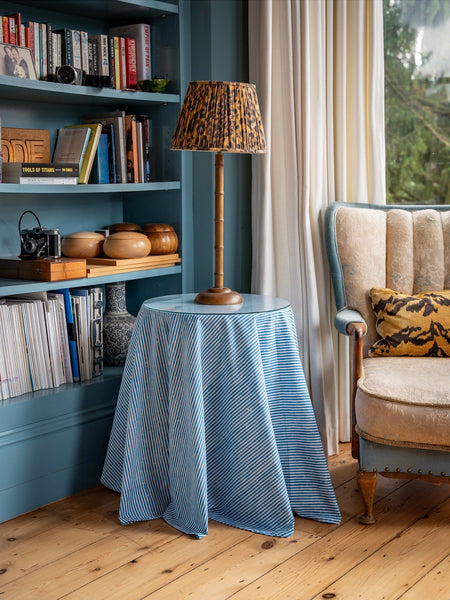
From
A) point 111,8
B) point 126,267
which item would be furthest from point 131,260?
point 111,8

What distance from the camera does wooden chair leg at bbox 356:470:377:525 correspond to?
225 centimetres

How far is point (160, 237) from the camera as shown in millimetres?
2771

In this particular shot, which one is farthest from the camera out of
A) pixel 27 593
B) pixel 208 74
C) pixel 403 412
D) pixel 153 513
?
pixel 208 74

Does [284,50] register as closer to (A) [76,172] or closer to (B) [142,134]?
(B) [142,134]

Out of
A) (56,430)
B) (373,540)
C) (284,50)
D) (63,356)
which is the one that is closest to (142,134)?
(284,50)

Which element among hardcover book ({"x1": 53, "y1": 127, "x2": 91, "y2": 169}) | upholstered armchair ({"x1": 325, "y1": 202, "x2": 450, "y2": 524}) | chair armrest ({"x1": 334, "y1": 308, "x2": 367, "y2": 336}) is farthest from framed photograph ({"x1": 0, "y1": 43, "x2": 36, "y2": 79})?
chair armrest ({"x1": 334, "y1": 308, "x2": 367, "y2": 336})

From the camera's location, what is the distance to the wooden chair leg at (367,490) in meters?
2.25

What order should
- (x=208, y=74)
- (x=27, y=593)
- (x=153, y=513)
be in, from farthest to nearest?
(x=208, y=74)
(x=153, y=513)
(x=27, y=593)

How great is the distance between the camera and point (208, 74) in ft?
8.93

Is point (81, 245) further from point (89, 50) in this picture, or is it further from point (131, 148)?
point (89, 50)

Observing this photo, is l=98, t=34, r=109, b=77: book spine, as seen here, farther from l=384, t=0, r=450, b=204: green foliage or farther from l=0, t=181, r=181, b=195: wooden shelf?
l=384, t=0, r=450, b=204: green foliage

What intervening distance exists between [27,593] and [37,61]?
1.65 m

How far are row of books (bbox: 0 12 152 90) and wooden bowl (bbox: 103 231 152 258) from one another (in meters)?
0.53

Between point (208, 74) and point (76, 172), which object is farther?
point (208, 74)
